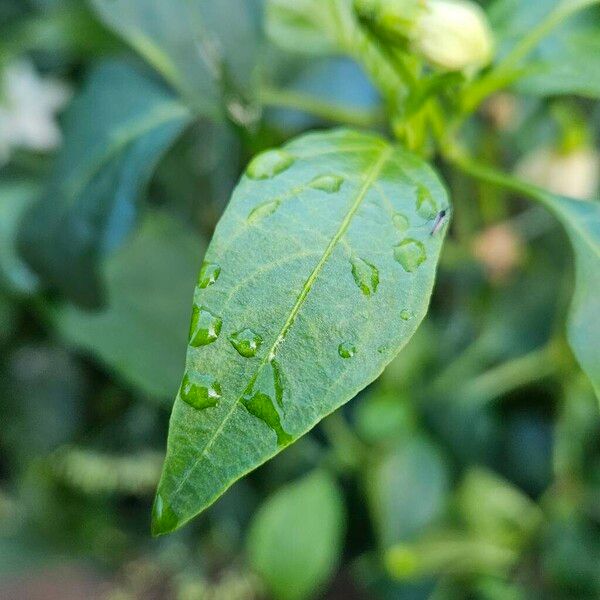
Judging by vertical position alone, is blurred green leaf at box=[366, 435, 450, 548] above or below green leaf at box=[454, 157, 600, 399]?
below

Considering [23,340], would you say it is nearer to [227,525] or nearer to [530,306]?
[227,525]

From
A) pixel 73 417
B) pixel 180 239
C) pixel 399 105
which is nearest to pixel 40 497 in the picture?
pixel 73 417

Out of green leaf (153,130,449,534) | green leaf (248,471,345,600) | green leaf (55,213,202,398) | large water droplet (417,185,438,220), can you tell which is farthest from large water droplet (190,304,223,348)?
green leaf (248,471,345,600)

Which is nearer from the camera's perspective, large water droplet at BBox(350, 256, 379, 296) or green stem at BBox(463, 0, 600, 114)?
large water droplet at BBox(350, 256, 379, 296)

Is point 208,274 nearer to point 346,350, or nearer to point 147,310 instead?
point 346,350

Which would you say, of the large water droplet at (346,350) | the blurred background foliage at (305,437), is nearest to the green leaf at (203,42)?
the blurred background foliage at (305,437)

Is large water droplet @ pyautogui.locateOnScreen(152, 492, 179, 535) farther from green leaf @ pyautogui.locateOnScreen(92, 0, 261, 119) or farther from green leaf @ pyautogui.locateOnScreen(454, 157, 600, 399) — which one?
green leaf @ pyautogui.locateOnScreen(92, 0, 261, 119)

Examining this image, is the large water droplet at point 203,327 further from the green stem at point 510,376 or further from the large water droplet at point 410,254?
the green stem at point 510,376

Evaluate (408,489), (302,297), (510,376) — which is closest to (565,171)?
(510,376)
